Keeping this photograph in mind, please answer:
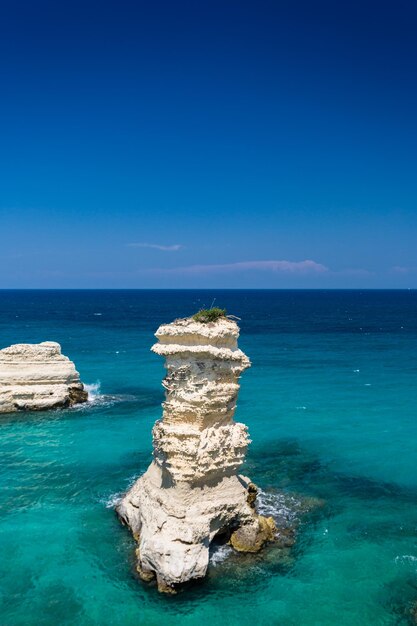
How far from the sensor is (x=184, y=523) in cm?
1888

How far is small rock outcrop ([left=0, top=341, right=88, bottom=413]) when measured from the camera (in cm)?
3738

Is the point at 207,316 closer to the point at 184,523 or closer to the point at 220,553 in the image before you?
the point at 184,523

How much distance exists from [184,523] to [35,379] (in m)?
22.4

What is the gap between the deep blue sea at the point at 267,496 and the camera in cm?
1680

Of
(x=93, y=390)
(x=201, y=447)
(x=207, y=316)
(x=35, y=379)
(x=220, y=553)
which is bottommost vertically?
(x=220, y=553)

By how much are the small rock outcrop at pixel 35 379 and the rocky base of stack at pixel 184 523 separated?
1780 centimetres

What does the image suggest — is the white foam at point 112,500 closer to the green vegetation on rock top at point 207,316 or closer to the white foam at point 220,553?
the white foam at point 220,553

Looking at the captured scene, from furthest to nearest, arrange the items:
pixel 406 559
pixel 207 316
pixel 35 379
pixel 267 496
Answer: pixel 35 379 → pixel 267 496 → pixel 207 316 → pixel 406 559

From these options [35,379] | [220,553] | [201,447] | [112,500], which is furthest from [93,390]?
[220,553]

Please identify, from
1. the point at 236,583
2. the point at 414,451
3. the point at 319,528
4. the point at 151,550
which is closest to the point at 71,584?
the point at 151,550

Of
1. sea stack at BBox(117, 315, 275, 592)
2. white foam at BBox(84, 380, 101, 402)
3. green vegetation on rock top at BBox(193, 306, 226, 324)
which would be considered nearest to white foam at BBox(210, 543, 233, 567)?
sea stack at BBox(117, 315, 275, 592)

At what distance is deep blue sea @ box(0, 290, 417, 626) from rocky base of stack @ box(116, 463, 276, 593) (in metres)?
0.59

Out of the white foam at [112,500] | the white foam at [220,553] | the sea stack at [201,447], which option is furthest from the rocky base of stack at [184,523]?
the white foam at [112,500]

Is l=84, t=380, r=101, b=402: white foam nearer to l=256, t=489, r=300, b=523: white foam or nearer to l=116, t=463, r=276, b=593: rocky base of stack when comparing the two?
l=256, t=489, r=300, b=523: white foam
